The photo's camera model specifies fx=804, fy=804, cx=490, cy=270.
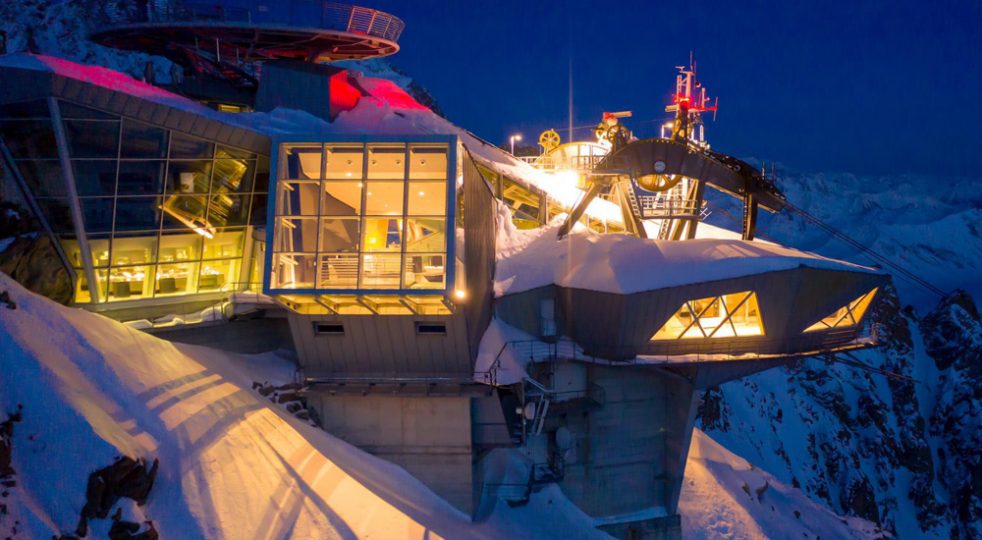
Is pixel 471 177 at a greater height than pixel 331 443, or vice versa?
pixel 471 177

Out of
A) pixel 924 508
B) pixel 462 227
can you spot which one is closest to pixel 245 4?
pixel 462 227

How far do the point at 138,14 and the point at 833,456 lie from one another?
93673 mm

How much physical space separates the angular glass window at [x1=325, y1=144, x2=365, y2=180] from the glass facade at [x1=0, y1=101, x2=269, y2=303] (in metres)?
5.55

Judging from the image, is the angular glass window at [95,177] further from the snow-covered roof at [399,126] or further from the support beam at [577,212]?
the support beam at [577,212]

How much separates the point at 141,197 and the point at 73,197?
2136mm

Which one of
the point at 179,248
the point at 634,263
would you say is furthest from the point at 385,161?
the point at 634,263

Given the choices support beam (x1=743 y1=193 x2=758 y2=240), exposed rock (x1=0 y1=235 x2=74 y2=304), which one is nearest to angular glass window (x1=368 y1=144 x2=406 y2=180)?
exposed rock (x1=0 y1=235 x2=74 y2=304)

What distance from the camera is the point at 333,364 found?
2839 centimetres

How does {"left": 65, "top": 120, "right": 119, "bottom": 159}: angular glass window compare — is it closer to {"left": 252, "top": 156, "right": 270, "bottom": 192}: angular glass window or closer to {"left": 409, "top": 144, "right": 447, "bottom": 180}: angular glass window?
{"left": 252, "top": 156, "right": 270, "bottom": 192}: angular glass window

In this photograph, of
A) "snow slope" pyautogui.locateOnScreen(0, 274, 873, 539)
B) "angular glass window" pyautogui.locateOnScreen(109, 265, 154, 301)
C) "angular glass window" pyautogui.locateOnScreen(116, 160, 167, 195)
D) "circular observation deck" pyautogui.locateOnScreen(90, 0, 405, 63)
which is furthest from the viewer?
"circular observation deck" pyautogui.locateOnScreen(90, 0, 405, 63)

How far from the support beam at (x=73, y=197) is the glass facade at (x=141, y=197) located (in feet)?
0.40

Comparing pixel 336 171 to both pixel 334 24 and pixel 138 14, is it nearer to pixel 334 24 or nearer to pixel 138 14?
pixel 334 24

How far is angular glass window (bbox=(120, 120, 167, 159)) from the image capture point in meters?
27.6

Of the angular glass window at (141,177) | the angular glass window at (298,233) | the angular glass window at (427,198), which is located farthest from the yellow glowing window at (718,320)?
the angular glass window at (141,177)
